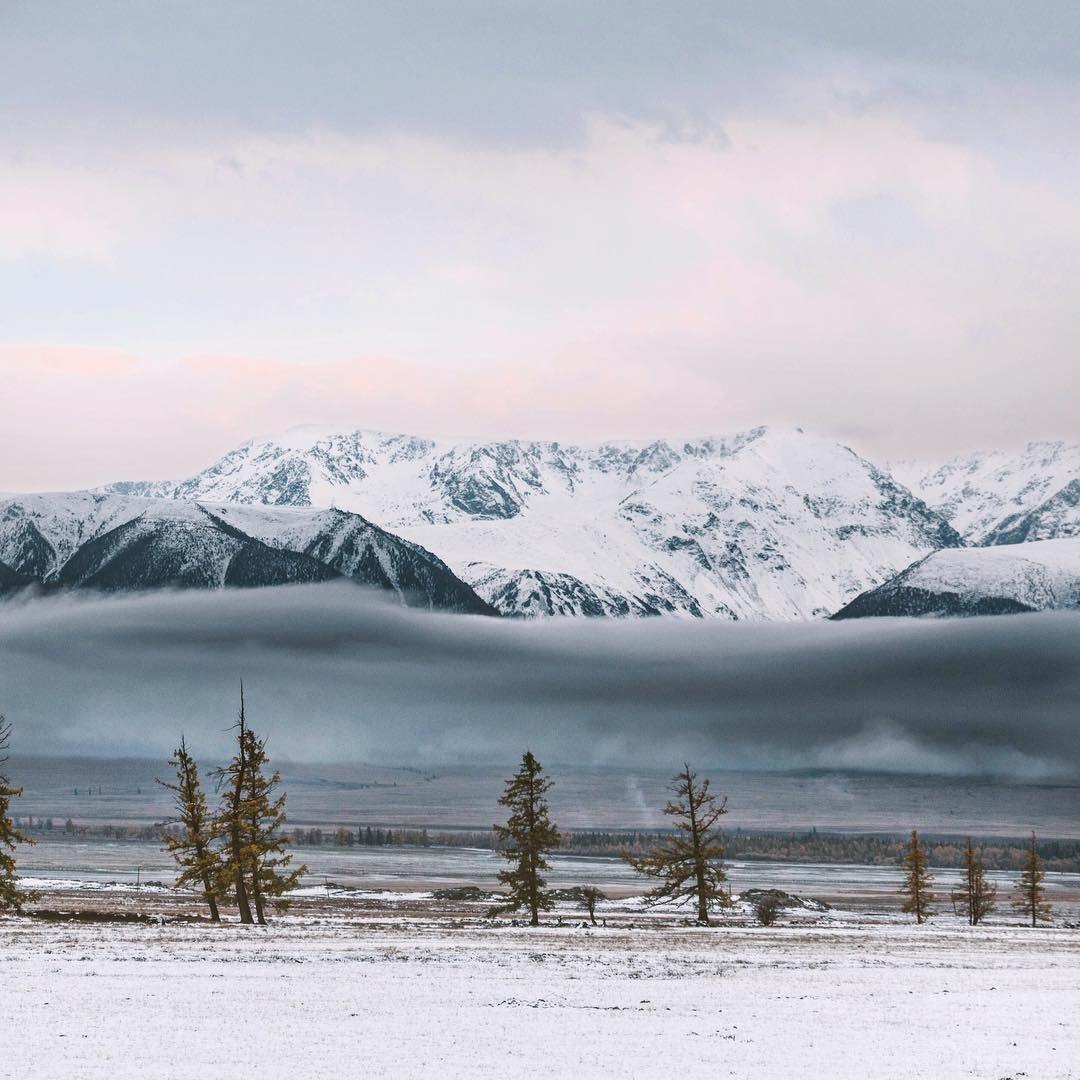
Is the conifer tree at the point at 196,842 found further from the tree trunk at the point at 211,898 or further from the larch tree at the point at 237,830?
the larch tree at the point at 237,830

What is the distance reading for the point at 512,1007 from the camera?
4506cm

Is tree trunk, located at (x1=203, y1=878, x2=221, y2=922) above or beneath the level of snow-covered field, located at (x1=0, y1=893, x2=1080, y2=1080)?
beneath

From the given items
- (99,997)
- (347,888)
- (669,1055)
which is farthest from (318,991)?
(347,888)

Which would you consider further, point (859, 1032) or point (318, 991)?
point (318, 991)

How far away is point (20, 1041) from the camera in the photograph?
35.8m

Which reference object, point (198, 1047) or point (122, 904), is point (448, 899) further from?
point (198, 1047)

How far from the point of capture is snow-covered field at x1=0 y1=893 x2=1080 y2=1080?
35.6 m

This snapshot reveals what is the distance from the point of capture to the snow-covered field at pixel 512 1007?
3562 cm

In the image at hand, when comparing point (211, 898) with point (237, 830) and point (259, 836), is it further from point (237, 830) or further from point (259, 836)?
point (259, 836)

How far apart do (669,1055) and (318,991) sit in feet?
45.7

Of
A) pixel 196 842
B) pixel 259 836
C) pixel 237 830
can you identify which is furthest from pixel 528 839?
pixel 196 842

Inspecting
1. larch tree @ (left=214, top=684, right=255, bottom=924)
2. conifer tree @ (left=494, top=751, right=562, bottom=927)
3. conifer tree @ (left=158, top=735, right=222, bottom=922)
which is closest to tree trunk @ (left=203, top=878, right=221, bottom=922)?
conifer tree @ (left=158, top=735, right=222, bottom=922)

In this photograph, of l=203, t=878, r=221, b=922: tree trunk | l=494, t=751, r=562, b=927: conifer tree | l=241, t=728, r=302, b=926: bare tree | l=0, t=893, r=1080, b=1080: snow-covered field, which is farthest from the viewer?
l=494, t=751, r=562, b=927: conifer tree

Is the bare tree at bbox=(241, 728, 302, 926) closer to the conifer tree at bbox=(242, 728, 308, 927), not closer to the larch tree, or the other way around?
the conifer tree at bbox=(242, 728, 308, 927)
